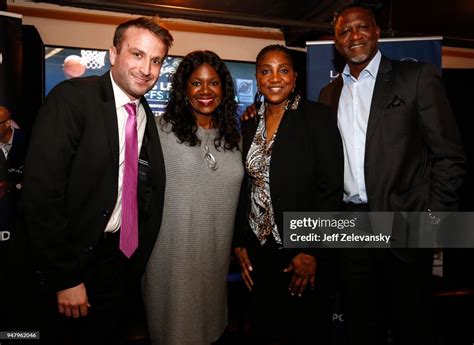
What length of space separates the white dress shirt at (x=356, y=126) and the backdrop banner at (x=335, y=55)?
1270 millimetres

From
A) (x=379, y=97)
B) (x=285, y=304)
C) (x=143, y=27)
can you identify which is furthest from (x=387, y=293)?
Result: (x=143, y=27)

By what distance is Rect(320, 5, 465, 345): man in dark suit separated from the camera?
5.95 ft

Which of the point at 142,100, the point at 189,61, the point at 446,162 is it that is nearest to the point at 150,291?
the point at 142,100

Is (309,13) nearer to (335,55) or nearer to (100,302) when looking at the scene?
(335,55)

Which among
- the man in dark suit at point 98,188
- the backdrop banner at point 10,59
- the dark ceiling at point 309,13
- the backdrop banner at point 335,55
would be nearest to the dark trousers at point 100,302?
the man in dark suit at point 98,188

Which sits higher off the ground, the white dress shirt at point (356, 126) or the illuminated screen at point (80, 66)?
the illuminated screen at point (80, 66)

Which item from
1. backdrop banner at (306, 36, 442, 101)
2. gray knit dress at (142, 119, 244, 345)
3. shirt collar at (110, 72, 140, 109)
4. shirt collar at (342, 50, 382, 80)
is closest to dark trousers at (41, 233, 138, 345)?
gray knit dress at (142, 119, 244, 345)

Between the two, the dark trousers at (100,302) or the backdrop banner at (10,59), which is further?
the backdrop banner at (10,59)

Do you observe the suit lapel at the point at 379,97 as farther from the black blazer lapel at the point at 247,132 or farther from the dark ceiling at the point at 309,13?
the dark ceiling at the point at 309,13

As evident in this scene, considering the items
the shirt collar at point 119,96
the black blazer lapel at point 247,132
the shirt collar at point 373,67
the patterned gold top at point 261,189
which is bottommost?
→ the patterned gold top at point 261,189

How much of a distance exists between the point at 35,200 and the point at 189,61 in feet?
3.67

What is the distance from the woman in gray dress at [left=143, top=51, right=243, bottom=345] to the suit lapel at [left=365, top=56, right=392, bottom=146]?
0.73 m

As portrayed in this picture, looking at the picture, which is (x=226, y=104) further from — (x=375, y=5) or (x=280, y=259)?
(x=375, y=5)

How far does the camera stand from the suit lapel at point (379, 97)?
1.88 meters
